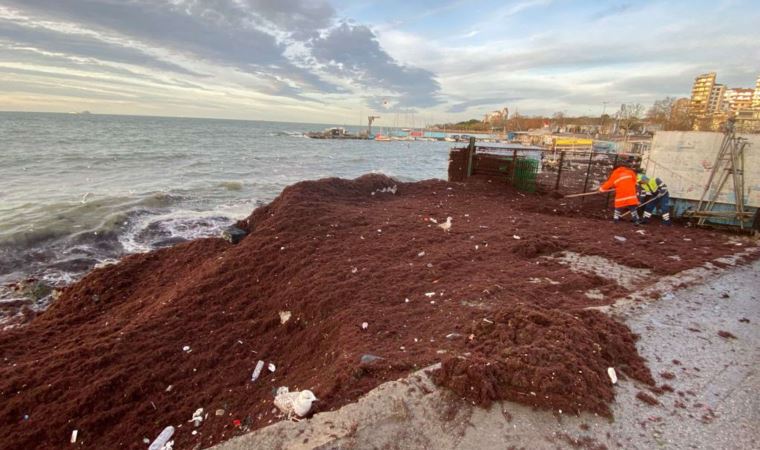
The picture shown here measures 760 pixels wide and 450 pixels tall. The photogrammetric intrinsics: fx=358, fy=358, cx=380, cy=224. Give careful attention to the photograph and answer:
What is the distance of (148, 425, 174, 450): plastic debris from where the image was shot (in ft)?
10.1

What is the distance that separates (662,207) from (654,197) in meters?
0.47

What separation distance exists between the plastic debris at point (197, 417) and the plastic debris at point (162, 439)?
0.60 feet

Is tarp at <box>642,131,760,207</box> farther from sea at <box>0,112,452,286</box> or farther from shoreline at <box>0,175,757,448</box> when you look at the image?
sea at <box>0,112,452,286</box>

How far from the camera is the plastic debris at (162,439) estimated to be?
3.08 metres

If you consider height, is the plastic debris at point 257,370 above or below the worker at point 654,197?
below

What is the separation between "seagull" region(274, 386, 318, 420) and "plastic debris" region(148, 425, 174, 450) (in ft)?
3.65

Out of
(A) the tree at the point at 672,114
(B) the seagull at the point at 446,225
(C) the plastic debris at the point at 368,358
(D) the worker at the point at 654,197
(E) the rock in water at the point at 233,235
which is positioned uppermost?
(A) the tree at the point at 672,114

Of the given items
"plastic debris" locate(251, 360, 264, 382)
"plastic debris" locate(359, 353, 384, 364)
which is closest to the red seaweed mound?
"plastic debris" locate(359, 353, 384, 364)

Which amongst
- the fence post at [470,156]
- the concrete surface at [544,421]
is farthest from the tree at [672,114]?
the concrete surface at [544,421]

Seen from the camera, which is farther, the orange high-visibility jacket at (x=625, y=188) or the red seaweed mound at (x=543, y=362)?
the orange high-visibility jacket at (x=625, y=188)

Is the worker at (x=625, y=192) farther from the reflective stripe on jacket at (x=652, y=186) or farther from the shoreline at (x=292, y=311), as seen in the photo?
the shoreline at (x=292, y=311)

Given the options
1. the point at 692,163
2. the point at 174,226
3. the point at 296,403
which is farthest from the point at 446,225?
the point at 174,226

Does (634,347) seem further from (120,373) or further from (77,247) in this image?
(77,247)

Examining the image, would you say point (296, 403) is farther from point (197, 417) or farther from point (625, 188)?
point (625, 188)
